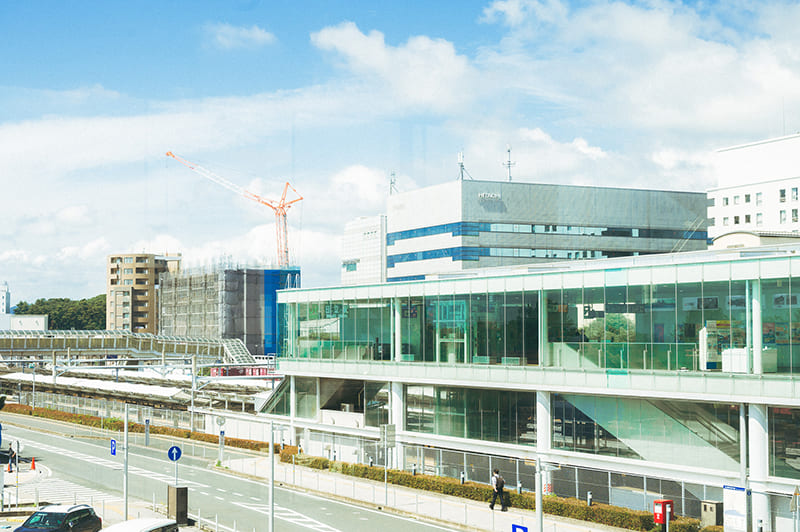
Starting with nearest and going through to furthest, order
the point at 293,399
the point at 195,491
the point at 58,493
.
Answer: the point at 58,493 < the point at 195,491 < the point at 293,399

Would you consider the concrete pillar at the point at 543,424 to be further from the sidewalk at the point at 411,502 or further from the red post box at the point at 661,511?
the red post box at the point at 661,511

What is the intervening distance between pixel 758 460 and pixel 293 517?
63.3 feet

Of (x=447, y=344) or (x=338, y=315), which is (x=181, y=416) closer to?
(x=338, y=315)

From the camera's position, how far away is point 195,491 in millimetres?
43812

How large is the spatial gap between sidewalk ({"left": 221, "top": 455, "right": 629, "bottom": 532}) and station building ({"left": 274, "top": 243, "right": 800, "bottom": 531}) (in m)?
2.35

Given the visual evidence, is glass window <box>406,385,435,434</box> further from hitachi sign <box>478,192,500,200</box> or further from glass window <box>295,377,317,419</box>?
hitachi sign <box>478,192,500,200</box>

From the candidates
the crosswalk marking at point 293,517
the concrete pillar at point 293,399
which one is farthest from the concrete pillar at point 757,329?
the concrete pillar at point 293,399

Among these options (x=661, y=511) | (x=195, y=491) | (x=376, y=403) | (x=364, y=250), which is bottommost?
(x=195, y=491)

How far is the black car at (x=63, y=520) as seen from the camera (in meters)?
30.2

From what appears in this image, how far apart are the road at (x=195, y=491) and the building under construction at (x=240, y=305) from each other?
81636mm

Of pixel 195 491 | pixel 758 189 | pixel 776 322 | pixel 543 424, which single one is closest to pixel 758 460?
pixel 776 322

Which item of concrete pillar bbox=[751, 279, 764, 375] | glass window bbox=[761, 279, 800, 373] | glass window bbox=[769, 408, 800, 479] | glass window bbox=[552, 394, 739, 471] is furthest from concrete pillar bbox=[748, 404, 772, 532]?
glass window bbox=[761, 279, 800, 373]

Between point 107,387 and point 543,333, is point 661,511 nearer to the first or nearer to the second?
point 543,333

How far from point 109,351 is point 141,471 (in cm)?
6568
